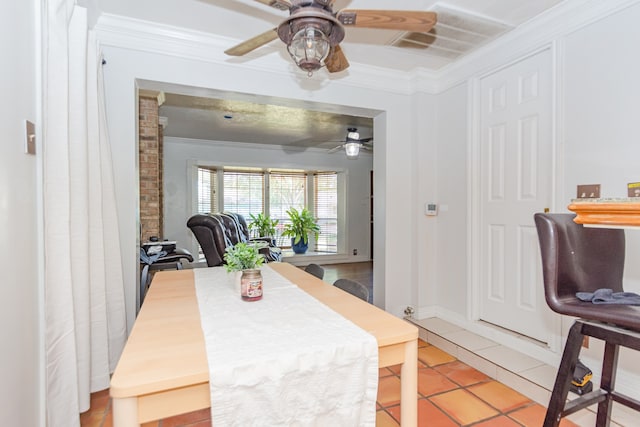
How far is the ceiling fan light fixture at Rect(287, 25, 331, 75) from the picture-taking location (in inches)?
51.0

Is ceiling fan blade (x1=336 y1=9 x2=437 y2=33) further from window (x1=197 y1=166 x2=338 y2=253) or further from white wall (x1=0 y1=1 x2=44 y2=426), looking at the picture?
window (x1=197 y1=166 x2=338 y2=253)

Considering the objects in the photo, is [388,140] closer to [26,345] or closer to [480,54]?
[480,54]

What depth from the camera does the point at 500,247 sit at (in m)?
2.58

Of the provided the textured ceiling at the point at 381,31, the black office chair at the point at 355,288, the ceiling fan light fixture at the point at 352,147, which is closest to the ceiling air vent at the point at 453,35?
the textured ceiling at the point at 381,31

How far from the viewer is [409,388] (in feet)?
3.51

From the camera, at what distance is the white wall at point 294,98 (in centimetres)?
223

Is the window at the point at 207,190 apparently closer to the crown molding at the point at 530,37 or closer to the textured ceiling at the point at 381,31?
the textured ceiling at the point at 381,31

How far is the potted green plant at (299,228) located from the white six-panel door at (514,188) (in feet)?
13.5

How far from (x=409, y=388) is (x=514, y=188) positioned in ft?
6.44

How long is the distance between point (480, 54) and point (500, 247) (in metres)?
1.57

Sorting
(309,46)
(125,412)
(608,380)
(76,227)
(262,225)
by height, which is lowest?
(608,380)

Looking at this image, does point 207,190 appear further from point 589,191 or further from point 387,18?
point 589,191

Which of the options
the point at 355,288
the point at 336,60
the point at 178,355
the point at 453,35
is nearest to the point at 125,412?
the point at 178,355

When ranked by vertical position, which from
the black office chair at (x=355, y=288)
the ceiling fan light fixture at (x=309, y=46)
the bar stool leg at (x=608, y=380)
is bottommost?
the bar stool leg at (x=608, y=380)
